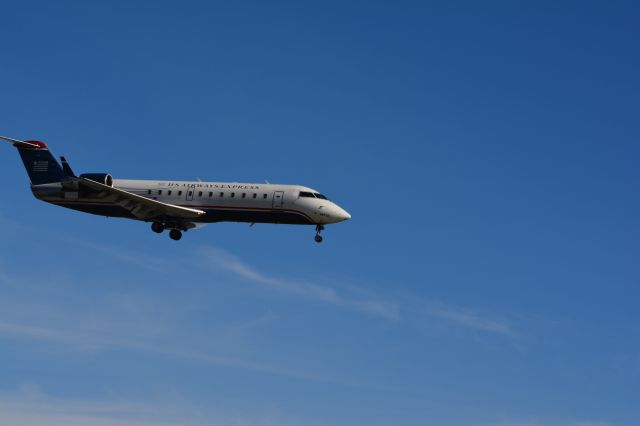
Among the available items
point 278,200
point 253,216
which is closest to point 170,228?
point 253,216

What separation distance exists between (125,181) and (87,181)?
4.04 m

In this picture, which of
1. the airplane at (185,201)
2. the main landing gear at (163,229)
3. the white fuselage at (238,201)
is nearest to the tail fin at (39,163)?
the airplane at (185,201)

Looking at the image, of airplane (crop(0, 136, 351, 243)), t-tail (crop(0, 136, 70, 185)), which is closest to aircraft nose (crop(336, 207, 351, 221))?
airplane (crop(0, 136, 351, 243))

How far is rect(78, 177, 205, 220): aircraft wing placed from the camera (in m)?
52.0

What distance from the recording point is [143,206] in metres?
53.0

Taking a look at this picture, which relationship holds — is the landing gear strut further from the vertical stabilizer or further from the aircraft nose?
the vertical stabilizer

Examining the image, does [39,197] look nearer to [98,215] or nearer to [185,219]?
[98,215]

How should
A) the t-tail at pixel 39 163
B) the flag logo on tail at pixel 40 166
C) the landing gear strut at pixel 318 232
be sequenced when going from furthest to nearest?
the flag logo on tail at pixel 40 166, the t-tail at pixel 39 163, the landing gear strut at pixel 318 232

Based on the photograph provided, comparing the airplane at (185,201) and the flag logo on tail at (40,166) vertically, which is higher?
the flag logo on tail at (40,166)

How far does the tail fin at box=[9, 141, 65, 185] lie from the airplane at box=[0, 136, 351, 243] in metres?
0.65

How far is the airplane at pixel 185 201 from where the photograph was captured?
51.1 m

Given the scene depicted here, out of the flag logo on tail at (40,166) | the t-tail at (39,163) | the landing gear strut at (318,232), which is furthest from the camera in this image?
the flag logo on tail at (40,166)

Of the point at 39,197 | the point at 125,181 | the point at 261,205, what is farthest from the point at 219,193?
the point at 39,197

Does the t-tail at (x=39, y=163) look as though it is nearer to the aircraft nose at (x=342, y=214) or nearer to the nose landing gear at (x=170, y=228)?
the nose landing gear at (x=170, y=228)
